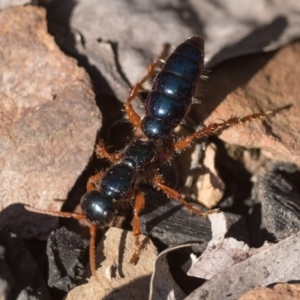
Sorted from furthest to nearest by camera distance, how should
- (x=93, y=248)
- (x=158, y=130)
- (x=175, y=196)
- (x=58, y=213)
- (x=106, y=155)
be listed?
(x=158, y=130)
(x=106, y=155)
(x=175, y=196)
(x=58, y=213)
(x=93, y=248)

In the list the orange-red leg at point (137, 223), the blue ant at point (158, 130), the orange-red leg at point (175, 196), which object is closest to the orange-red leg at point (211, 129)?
the blue ant at point (158, 130)

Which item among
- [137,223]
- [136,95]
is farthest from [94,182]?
[136,95]

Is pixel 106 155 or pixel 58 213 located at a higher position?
pixel 106 155

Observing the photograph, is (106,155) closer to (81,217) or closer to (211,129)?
(81,217)

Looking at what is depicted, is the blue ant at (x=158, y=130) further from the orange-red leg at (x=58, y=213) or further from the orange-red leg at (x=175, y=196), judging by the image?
the orange-red leg at (x=58, y=213)

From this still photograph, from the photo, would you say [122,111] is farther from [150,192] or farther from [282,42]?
[282,42]

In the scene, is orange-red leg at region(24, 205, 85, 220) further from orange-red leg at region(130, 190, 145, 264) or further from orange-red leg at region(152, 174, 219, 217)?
orange-red leg at region(152, 174, 219, 217)

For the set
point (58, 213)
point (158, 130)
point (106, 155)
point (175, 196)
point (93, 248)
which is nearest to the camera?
point (93, 248)
